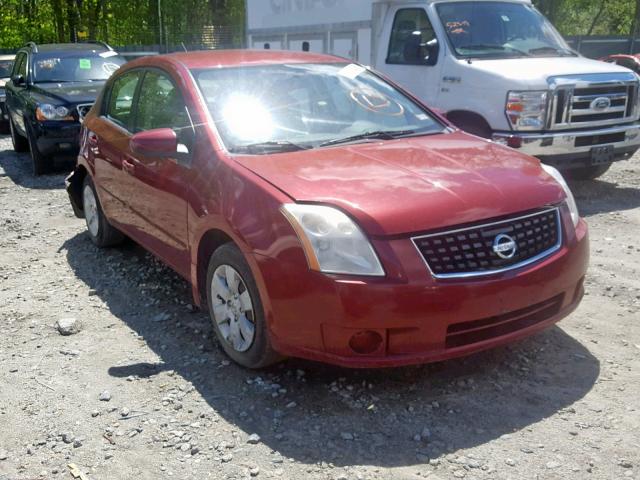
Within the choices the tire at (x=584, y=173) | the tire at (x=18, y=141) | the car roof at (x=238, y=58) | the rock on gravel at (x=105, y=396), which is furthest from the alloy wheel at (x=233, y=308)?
A: the tire at (x=18, y=141)

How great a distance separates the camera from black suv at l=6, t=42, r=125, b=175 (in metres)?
9.36

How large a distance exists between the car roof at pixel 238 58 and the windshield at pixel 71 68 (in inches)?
236

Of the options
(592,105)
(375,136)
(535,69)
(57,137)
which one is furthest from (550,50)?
(57,137)

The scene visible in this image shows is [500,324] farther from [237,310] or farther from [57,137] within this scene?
[57,137]

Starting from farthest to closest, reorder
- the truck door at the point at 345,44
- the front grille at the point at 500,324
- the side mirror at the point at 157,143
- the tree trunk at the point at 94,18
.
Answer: the tree trunk at the point at 94,18
the truck door at the point at 345,44
the side mirror at the point at 157,143
the front grille at the point at 500,324

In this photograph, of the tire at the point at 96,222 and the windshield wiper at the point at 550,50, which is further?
the windshield wiper at the point at 550,50

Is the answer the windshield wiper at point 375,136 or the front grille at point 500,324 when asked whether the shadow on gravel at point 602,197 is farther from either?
the front grille at point 500,324

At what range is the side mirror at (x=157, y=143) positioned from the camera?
415 centimetres

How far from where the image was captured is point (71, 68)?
35.1ft

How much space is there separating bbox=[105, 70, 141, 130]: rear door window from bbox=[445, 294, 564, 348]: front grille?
306 cm

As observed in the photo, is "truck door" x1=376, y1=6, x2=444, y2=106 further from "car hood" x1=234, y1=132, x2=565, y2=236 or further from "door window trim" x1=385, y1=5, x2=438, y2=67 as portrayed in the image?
"car hood" x1=234, y1=132, x2=565, y2=236

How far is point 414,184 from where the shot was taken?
3527 millimetres

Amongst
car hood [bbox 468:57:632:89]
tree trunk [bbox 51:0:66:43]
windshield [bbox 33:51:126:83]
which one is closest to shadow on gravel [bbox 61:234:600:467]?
car hood [bbox 468:57:632:89]

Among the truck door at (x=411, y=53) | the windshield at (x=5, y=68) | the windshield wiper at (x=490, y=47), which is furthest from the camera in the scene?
the windshield at (x=5, y=68)
